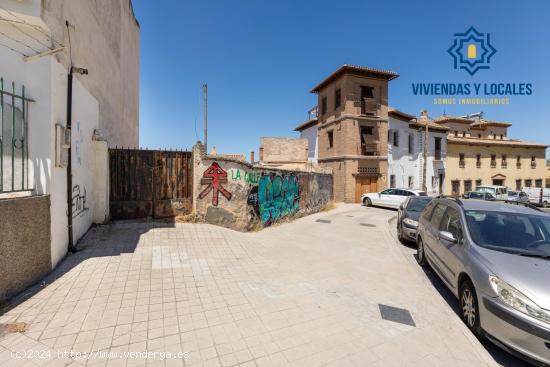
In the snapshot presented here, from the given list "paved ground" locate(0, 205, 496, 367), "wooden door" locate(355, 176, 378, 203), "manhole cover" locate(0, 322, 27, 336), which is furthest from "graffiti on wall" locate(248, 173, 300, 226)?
"wooden door" locate(355, 176, 378, 203)

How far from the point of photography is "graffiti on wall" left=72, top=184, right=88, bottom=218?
5.34 m

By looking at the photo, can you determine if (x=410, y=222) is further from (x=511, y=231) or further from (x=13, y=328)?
(x=13, y=328)

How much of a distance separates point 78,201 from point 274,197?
6.26 m

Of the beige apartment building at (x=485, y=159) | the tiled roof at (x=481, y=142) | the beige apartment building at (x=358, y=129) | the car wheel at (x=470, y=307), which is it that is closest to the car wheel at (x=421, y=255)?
the car wheel at (x=470, y=307)

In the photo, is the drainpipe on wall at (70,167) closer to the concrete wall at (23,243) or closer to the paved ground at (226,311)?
the paved ground at (226,311)

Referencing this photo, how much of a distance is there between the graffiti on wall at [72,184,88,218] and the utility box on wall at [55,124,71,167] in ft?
3.16

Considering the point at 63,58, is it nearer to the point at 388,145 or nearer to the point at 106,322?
the point at 106,322

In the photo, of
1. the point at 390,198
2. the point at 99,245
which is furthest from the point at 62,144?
the point at 390,198

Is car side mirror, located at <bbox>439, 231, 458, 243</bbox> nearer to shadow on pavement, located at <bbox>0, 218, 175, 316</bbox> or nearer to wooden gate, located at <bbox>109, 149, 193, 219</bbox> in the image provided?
shadow on pavement, located at <bbox>0, 218, 175, 316</bbox>

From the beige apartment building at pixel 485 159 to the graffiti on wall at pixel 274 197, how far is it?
22.1m

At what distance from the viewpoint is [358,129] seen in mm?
20375

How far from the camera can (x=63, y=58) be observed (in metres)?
4.68

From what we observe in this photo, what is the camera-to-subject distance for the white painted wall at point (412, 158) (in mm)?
22219

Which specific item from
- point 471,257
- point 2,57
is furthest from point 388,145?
point 2,57
